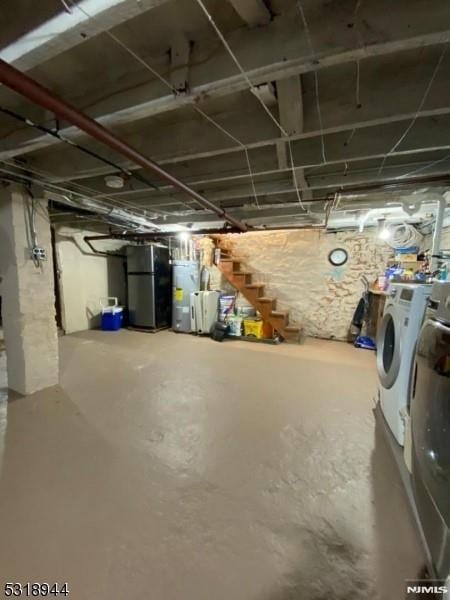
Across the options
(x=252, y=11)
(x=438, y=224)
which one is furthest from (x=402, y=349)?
(x=438, y=224)

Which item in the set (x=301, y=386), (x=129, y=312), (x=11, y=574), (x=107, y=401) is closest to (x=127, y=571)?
(x=11, y=574)

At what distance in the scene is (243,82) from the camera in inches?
45.3

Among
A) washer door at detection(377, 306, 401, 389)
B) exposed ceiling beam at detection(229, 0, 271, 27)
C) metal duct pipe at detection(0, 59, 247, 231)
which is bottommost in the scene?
washer door at detection(377, 306, 401, 389)

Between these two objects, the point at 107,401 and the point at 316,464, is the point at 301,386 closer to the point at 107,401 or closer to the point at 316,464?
the point at 316,464

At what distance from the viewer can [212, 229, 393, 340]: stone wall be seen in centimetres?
470

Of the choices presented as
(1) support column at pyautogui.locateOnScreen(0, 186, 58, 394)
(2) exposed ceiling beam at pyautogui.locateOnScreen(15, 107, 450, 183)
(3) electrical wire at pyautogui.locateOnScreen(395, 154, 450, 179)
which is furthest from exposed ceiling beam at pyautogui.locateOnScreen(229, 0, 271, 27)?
(1) support column at pyautogui.locateOnScreen(0, 186, 58, 394)

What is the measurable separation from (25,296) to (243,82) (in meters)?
2.64

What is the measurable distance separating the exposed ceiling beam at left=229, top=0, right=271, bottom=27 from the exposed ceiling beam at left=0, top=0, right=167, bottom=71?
0.35 m

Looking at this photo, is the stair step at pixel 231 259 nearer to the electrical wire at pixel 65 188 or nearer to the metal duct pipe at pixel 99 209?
the metal duct pipe at pixel 99 209

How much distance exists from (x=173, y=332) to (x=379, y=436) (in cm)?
422

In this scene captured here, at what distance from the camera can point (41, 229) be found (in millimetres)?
2676

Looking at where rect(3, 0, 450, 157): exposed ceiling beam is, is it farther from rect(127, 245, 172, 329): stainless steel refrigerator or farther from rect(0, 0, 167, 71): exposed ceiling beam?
rect(127, 245, 172, 329): stainless steel refrigerator

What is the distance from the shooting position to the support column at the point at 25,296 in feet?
8.20

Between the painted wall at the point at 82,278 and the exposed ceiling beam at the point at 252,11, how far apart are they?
16.4 feet
